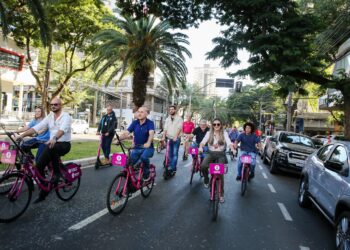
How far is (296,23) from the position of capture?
41.2 feet

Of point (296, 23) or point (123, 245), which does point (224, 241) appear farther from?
point (296, 23)

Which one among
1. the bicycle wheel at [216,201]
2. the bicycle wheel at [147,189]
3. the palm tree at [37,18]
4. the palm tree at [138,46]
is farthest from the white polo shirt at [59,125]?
the palm tree at [138,46]

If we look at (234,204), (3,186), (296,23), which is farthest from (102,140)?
(296,23)

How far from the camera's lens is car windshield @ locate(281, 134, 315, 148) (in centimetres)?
1360

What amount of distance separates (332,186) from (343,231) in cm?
104

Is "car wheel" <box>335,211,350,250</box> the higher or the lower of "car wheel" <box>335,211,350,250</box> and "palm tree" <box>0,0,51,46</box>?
the lower

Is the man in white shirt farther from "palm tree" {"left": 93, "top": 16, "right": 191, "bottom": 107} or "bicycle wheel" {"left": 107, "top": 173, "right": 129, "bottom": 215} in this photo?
"palm tree" {"left": 93, "top": 16, "right": 191, "bottom": 107}

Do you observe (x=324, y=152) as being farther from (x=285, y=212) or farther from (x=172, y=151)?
(x=172, y=151)

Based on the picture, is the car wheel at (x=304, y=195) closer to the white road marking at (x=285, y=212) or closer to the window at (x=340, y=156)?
the white road marking at (x=285, y=212)

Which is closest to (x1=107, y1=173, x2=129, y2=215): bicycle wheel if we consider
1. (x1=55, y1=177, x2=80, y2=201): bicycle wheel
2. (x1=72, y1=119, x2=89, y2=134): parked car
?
(x1=55, y1=177, x2=80, y2=201): bicycle wheel

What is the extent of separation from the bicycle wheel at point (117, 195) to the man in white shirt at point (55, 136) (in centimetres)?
102

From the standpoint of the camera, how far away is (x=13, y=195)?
498 cm

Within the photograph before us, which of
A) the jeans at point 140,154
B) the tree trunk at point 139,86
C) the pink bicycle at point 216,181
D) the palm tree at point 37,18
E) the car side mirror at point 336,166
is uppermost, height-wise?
the palm tree at point 37,18

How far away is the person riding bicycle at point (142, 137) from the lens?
21.4 feet
